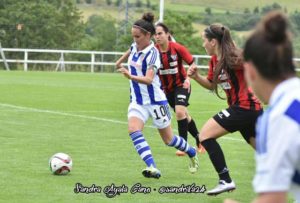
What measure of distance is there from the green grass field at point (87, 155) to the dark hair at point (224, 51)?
1370 mm

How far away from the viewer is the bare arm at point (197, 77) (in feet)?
24.3

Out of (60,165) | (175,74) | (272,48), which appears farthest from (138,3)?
(272,48)

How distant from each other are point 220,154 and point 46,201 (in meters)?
1.85

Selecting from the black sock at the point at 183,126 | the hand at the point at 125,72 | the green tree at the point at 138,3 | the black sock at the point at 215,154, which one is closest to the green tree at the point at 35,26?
the green tree at the point at 138,3

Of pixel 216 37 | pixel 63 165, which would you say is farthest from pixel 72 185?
pixel 216 37

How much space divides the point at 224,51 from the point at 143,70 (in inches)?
60.7

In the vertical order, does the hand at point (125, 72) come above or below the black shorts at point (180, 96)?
above

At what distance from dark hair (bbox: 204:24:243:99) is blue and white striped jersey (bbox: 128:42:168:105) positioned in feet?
4.17

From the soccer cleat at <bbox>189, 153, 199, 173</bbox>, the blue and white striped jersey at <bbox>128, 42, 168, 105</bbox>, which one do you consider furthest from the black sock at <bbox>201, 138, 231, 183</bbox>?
the soccer cleat at <bbox>189, 153, 199, 173</bbox>

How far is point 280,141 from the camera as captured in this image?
297cm

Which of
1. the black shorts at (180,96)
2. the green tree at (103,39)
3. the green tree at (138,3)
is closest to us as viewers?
the black shorts at (180,96)

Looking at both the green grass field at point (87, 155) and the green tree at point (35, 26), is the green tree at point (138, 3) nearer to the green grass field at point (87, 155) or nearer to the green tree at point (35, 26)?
the green tree at point (35, 26)

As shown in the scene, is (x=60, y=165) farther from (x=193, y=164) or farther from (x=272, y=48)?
(x=272, y=48)

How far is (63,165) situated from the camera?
30.7ft
